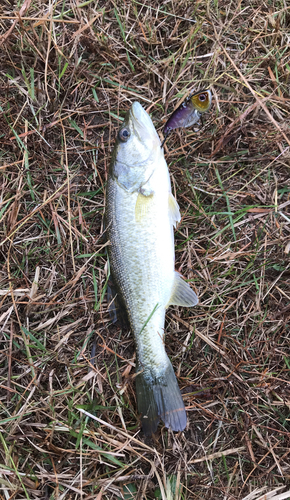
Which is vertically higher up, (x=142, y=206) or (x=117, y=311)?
(x=142, y=206)

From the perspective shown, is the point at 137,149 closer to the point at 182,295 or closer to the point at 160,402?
the point at 182,295

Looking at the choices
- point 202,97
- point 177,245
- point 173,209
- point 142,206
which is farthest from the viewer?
point 177,245

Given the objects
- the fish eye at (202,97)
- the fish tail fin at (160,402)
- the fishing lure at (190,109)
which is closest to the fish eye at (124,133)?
the fishing lure at (190,109)

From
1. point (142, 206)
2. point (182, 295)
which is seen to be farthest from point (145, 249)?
point (182, 295)

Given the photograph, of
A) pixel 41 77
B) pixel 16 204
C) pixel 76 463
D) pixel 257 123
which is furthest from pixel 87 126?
pixel 76 463

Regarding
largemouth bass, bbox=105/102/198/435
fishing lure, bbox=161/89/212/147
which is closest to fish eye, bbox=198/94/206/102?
fishing lure, bbox=161/89/212/147

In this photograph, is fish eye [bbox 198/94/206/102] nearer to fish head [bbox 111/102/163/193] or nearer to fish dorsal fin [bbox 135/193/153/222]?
fish head [bbox 111/102/163/193]

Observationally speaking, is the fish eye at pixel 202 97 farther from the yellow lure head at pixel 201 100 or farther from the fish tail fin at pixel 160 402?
the fish tail fin at pixel 160 402
